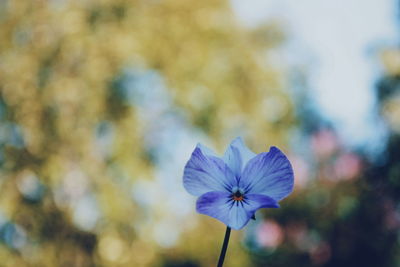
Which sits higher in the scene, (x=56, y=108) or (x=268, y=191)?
(x=56, y=108)

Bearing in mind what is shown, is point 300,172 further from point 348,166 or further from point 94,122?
point 94,122

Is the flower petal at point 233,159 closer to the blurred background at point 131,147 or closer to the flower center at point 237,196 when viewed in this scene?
the flower center at point 237,196

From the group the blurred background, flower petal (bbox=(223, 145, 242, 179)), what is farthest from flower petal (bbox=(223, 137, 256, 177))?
the blurred background

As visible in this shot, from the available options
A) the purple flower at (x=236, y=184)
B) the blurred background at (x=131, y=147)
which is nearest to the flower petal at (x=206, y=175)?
the purple flower at (x=236, y=184)

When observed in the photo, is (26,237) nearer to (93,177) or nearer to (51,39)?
(93,177)

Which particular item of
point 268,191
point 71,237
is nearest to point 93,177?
point 71,237

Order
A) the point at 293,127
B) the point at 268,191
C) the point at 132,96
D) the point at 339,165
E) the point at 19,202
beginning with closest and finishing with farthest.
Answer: the point at 268,191 → the point at 19,202 → the point at 132,96 → the point at 339,165 → the point at 293,127

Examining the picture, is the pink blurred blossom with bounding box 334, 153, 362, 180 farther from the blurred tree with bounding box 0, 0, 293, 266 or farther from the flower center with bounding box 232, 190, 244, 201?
the flower center with bounding box 232, 190, 244, 201
